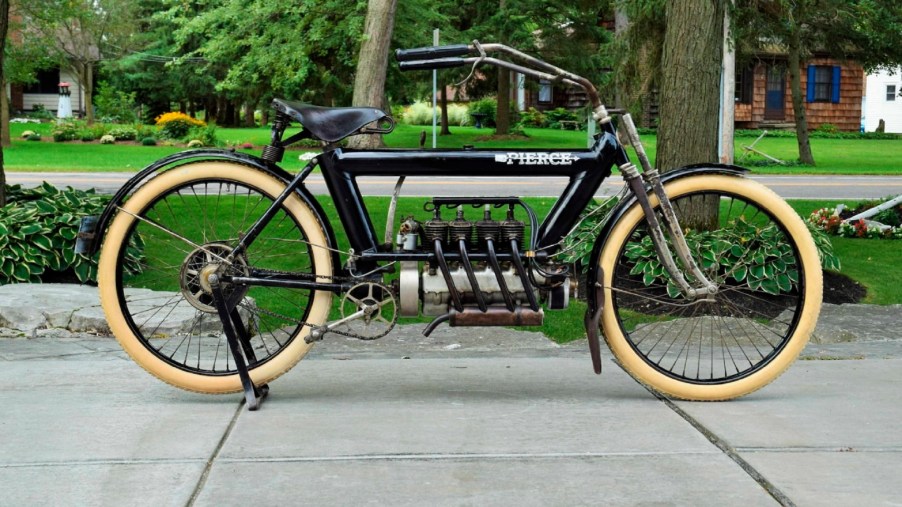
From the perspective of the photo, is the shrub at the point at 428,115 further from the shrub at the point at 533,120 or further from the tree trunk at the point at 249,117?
the tree trunk at the point at 249,117

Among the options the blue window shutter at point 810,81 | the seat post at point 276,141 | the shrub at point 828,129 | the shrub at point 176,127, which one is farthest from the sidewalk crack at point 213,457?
the blue window shutter at point 810,81

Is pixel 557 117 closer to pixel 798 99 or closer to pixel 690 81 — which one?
pixel 798 99

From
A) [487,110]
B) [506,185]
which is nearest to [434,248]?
[506,185]

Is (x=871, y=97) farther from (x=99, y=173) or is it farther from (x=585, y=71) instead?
(x=99, y=173)

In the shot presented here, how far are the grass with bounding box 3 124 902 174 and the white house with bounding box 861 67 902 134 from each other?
7.34 meters

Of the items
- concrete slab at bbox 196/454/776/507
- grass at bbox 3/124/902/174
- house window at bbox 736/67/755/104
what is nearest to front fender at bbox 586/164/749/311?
concrete slab at bbox 196/454/776/507

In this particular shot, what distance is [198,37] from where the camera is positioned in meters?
48.2

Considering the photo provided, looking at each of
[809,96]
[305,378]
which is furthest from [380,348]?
[809,96]

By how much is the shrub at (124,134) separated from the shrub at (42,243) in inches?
1167

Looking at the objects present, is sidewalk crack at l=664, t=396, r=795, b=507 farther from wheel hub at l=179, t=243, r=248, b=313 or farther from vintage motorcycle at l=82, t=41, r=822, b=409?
wheel hub at l=179, t=243, r=248, b=313

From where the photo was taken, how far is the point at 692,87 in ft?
29.7

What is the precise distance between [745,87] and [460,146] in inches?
1177

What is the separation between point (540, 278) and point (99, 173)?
61.8 feet

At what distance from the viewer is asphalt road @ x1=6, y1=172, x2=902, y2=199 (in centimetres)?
1766
